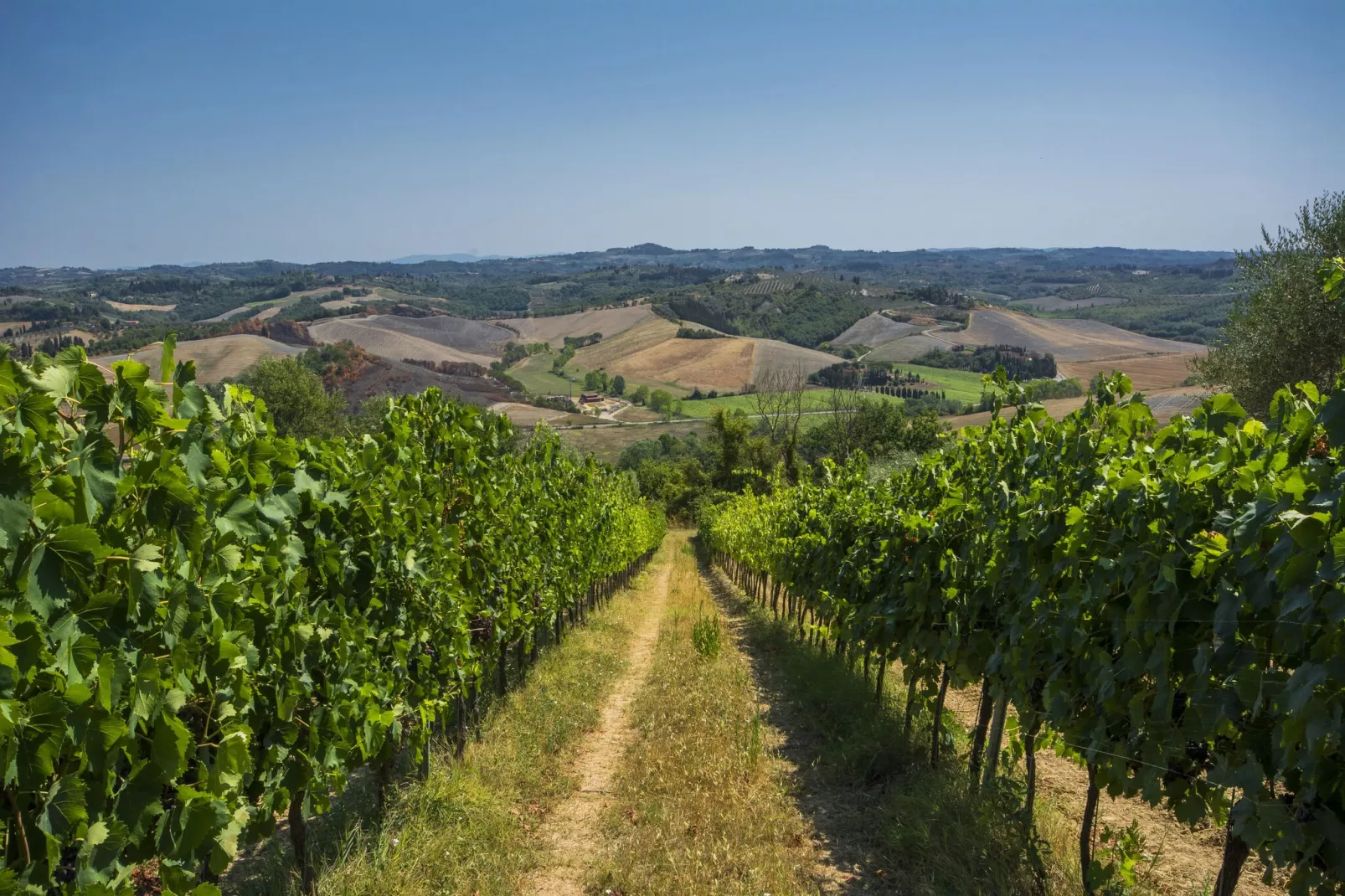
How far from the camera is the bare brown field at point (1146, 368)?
63.4m

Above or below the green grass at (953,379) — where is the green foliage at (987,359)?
above

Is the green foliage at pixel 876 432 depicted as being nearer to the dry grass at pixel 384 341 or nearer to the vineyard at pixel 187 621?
the vineyard at pixel 187 621

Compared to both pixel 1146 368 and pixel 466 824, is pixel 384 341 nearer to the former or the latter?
pixel 1146 368

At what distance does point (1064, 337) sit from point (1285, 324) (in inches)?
4385

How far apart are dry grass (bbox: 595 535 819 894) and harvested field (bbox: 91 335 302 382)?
77.6m

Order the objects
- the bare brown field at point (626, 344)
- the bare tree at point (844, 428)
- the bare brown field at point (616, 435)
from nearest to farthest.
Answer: the bare tree at point (844, 428) → the bare brown field at point (616, 435) → the bare brown field at point (626, 344)

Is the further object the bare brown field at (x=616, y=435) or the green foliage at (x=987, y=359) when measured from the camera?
the green foliage at (x=987, y=359)

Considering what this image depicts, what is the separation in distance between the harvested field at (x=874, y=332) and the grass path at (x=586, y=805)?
134 m

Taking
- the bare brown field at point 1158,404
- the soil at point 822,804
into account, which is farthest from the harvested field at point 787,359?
the soil at point 822,804

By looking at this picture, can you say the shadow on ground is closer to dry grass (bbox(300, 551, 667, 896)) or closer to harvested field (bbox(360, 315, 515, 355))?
dry grass (bbox(300, 551, 667, 896))

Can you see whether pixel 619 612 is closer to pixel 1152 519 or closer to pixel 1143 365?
pixel 1152 519

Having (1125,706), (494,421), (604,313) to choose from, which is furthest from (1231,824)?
(604,313)

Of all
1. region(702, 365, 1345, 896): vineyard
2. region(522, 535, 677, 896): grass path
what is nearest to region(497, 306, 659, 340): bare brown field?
region(522, 535, 677, 896): grass path

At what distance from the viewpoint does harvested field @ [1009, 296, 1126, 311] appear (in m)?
175
